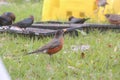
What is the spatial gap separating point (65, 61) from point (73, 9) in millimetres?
4304

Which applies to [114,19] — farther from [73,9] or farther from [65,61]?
[65,61]

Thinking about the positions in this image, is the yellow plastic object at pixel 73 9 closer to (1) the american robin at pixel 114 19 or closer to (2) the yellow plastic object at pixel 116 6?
(2) the yellow plastic object at pixel 116 6

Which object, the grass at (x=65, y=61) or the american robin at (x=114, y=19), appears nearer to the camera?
the grass at (x=65, y=61)

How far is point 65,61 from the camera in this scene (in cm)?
479

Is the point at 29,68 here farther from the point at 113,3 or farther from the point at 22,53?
the point at 113,3

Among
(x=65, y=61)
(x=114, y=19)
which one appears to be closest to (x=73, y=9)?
(x=114, y=19)

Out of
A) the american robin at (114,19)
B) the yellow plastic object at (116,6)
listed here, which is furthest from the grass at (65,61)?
the yellow plastic object at (116,6)

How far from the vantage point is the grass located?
4.18 metres

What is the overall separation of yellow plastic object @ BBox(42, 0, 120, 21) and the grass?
2.40 meters

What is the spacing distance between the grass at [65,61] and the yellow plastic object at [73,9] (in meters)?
2.40

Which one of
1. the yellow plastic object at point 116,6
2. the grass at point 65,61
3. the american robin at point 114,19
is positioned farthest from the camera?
the yellow plastic object at point 116,6

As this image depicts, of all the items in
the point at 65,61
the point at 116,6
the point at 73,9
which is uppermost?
the point at 116,6

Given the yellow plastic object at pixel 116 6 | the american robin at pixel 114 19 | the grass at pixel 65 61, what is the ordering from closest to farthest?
the grass at pixel 65 61 → the american robin at pixel 114 19 → the yellow plastic object at pixel 116 6

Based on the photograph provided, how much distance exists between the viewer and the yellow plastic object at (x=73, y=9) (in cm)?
884
